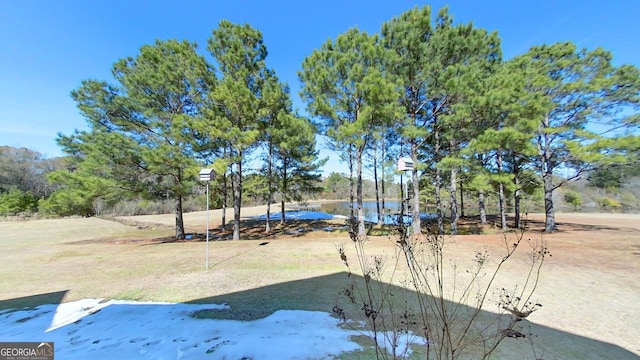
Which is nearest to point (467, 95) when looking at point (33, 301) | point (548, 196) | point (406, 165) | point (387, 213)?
point (406, 165)

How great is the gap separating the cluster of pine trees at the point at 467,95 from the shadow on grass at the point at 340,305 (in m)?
5.75

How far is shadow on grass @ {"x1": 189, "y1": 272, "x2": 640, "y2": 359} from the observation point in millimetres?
2338

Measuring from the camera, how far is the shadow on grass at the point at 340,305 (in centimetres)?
234

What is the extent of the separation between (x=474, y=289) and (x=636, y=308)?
182 centimetres

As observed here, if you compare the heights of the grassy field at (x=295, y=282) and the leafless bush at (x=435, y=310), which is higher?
the leafless bush at (x=435, y=310)

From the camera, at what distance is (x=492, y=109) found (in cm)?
835

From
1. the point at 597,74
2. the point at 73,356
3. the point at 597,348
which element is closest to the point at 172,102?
the point at 73,356

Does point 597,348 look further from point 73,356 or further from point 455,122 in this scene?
point 455,122

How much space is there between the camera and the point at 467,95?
8.73 m

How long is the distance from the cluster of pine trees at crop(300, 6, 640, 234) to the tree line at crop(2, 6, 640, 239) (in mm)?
44

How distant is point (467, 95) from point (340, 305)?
8.66m

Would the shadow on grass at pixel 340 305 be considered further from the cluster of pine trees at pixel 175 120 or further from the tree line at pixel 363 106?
the cluster of pine trees at pixel 175 120

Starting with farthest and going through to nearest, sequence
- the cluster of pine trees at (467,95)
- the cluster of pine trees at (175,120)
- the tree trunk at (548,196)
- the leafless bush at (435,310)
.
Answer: the tree trunk at (548,196) → the cluster of pine trees at (175,120) → the cluster of pine trees at (467,95) → the leafless bush at (435,310)

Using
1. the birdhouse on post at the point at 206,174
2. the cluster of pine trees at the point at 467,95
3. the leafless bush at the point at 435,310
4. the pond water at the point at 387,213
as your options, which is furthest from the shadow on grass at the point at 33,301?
the cluster of pine trees at the point at 467,95
